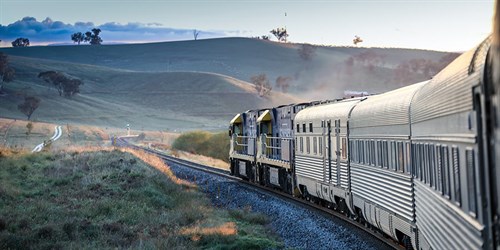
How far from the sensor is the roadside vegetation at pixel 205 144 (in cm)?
7885

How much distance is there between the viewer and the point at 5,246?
1730 centimetres

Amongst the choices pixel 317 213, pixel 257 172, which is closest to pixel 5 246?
pixel 317 213

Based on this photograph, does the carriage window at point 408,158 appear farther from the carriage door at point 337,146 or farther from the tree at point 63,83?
the tree at point 63,83

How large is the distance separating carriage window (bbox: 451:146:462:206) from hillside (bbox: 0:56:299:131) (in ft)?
393

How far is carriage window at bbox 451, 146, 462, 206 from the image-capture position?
26.7 ft

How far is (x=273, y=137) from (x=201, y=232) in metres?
13.8

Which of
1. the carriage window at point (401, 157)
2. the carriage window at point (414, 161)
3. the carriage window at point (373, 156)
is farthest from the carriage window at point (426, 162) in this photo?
the carriage window at point (373, 156)

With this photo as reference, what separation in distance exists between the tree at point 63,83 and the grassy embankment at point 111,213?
11749cm

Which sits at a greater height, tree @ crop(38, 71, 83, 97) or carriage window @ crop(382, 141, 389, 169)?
tree @ crop(38, 71, 83, 97)

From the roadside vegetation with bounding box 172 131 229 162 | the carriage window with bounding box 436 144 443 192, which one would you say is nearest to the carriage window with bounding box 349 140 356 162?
the carriage window with bounding box 436 144 443 192

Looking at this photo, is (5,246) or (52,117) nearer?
(5,246)

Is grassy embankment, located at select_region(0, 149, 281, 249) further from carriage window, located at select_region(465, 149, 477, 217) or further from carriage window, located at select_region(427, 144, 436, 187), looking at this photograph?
carriage window, located at select_region(465, 149, 477, 217)

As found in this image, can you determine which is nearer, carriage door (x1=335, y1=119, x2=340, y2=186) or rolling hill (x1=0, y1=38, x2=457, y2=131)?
carriage door (x1=335, y1=119, x2=340, y2=186)

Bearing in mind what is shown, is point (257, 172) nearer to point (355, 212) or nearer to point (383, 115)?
point (355, 212)
